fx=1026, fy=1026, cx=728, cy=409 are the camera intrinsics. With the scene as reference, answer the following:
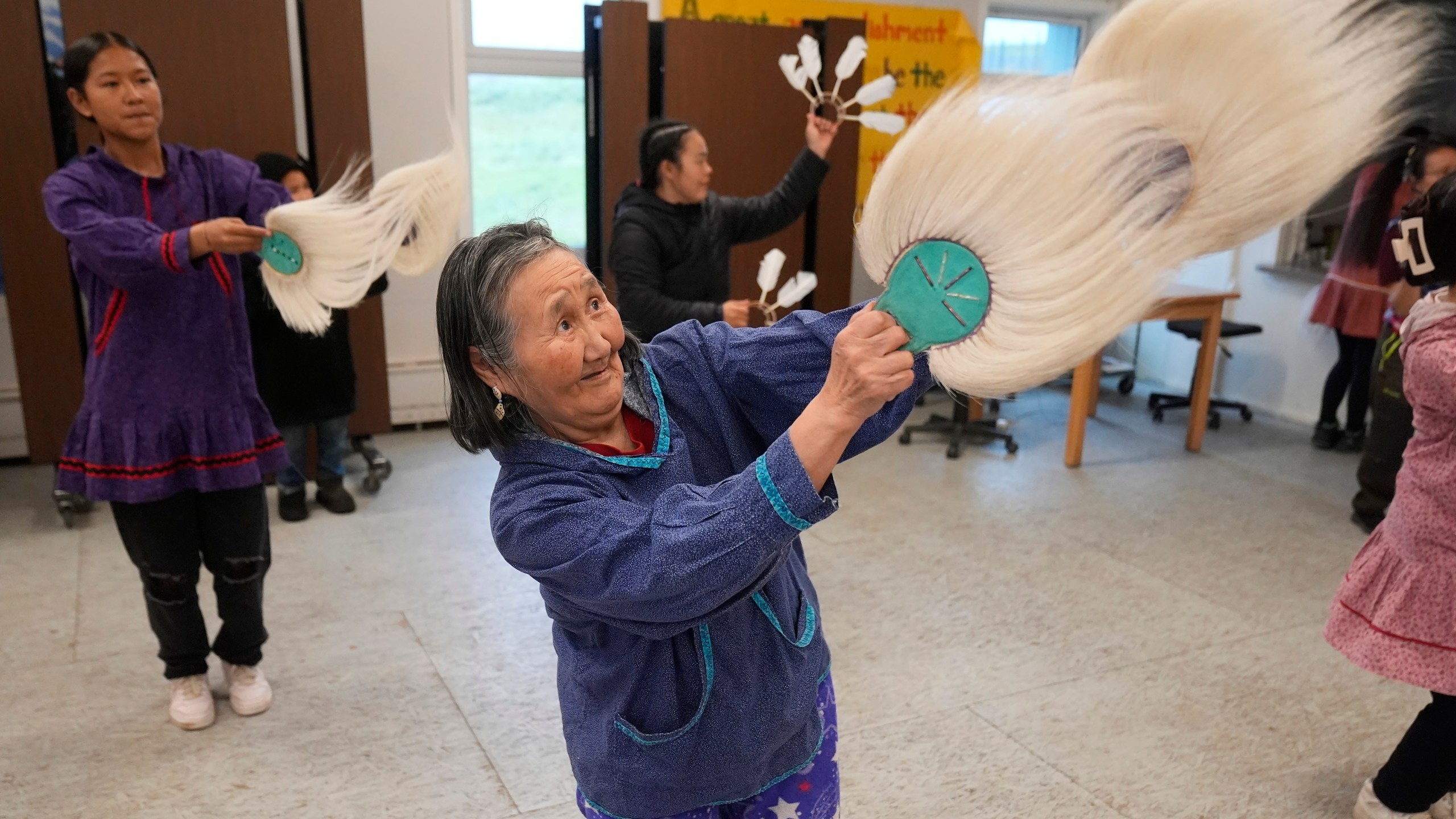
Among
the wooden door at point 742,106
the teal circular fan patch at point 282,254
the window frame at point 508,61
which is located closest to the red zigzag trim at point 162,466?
the teal circular fan patch at point 282,254

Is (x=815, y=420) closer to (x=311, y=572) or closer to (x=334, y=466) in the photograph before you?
(x=311, y=572)

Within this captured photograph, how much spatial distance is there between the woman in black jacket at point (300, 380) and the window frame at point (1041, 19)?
414 centimetres

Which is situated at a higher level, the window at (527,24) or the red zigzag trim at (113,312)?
the window at (527,24)

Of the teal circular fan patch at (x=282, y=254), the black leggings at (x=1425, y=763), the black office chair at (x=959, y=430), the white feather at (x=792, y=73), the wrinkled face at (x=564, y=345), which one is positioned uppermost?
the white feather at (x=792, y=73)

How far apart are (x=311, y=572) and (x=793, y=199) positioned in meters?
1.94

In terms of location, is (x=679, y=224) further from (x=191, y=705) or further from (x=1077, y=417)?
(x=1077, y=417)

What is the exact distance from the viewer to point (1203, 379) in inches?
191

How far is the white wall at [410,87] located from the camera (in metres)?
4.59

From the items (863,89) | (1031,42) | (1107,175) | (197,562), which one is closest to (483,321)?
(1107,175)

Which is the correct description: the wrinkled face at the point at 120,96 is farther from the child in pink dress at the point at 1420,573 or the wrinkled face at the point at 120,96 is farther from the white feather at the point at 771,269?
the child in pink dress at the point at 1420,573

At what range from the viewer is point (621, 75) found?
438cm

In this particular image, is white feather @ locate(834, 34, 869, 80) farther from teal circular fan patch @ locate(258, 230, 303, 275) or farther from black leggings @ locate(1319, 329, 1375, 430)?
black leggings @ locate(1319, 329, 1375, 430)

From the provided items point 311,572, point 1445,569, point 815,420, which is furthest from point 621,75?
point 815,420

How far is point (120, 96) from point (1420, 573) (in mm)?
2599
